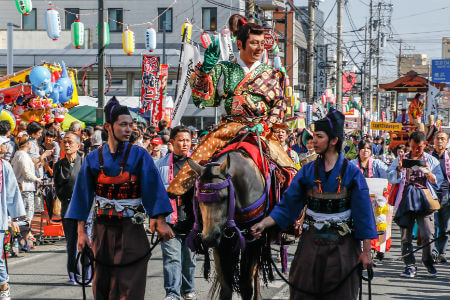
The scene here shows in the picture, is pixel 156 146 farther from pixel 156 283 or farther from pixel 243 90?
pixel 243 90

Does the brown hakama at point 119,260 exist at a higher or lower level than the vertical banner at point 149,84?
lower

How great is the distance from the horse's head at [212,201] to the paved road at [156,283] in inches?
105

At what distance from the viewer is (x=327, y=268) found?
17.7ft

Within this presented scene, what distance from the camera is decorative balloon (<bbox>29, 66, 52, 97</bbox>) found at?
18.0 m

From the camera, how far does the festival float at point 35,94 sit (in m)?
18.1

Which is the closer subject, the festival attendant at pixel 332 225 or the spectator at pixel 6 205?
the festival attendant at pixel 332 225

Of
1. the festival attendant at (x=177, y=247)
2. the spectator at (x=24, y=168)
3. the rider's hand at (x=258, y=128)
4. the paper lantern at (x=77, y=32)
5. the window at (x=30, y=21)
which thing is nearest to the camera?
the rider's hand at (x=258, y=128)

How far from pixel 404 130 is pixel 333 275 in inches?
938

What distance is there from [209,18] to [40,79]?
2751 centimetres

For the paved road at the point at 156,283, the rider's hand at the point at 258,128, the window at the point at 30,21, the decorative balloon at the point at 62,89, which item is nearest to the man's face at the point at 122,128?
the rider's hand at the point at 258,128

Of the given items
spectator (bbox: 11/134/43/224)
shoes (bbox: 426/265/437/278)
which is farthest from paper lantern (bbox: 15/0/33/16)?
shoes (bbox: 426/265/437/278)

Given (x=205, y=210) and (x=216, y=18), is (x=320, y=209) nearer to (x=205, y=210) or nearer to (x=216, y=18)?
(x=205, y=210)

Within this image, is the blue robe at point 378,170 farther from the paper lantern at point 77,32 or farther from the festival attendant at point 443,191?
the paper lantern at point 77,32

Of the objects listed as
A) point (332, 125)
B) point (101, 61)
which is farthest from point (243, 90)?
point (101, 61)
